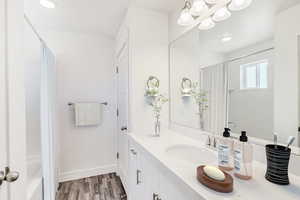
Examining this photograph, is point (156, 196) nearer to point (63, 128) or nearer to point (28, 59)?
point (28, 59)

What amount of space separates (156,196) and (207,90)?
0.94 metres

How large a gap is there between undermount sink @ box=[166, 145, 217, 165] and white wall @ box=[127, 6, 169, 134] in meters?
0.53

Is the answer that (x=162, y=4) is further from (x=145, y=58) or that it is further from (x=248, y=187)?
(x=248, y=187)

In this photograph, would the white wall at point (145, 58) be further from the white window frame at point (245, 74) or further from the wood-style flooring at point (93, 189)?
the wood-style flooring at point (93, 189)

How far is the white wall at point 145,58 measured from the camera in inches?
67.7

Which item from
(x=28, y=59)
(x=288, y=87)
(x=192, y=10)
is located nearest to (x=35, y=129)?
(x=28, y=59)

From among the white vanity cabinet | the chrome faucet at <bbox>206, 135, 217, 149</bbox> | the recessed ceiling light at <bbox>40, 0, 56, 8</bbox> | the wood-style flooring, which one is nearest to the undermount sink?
the chrome faucet at <bbox>206, 135, 217, 149</bbox>

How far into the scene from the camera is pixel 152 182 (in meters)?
1.10

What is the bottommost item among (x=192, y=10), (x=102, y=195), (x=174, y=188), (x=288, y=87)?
(x=102, y=195)

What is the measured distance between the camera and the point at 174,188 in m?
0.81

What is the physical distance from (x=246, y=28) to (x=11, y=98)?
4.75 ft

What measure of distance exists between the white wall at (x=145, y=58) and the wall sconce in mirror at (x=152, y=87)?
5 cm

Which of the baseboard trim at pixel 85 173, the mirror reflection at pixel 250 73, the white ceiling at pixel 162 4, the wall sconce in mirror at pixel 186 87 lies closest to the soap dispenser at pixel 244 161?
the mirror reflection at pixel 250 73

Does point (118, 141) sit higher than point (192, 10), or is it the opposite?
point (192, 10)
